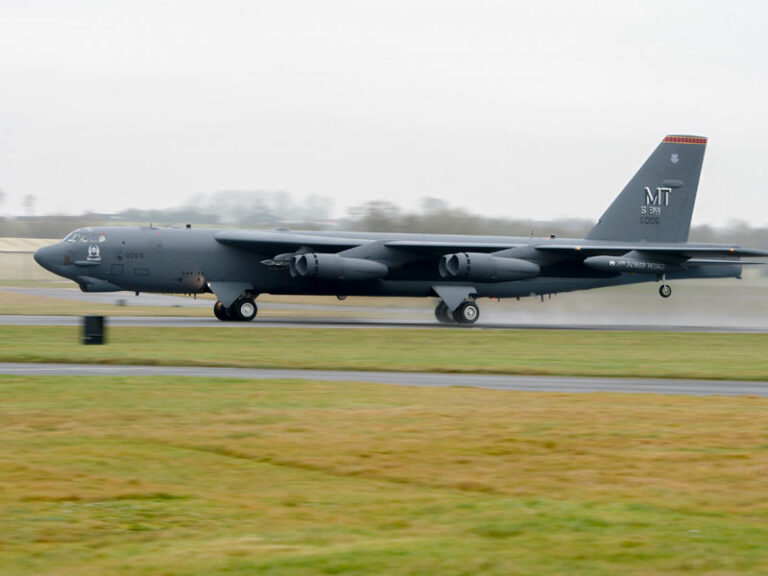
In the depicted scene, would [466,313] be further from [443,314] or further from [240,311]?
[240,311]

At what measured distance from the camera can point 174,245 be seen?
114ft

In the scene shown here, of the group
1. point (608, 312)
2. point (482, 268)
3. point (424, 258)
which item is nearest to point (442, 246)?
point (424, 258)

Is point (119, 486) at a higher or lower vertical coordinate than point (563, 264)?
lower

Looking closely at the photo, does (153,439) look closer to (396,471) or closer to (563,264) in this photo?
(396,471)

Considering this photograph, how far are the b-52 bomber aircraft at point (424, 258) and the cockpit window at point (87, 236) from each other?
0.03 m

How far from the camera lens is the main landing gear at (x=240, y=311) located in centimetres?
3581

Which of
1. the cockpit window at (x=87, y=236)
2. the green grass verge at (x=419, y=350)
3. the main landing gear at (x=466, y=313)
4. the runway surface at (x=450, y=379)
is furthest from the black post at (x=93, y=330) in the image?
the main landing gear at (x=466, y=313)

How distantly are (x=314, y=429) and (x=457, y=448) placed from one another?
6.85 ft

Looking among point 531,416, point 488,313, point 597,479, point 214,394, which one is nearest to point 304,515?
point 597,479

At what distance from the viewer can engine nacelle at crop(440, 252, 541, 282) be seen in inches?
1438

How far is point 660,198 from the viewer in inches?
1609

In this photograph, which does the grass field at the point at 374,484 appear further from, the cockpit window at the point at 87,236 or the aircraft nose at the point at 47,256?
the aircraft nose at the point at 47,256

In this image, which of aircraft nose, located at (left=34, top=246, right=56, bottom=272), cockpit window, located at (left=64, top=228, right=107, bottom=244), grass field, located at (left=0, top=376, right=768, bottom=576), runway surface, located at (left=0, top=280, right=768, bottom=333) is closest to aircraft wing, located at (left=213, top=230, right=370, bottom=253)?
runway surface, located at (left=0, top=280, right=768, bottom=333)

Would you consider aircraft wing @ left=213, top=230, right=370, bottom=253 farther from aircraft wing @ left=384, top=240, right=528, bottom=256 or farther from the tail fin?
the tail fin
